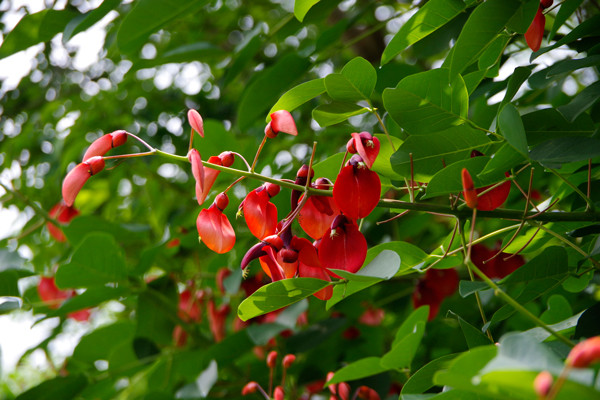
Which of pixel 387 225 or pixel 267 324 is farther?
pixel 387 225

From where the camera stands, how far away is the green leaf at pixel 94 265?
98 cm

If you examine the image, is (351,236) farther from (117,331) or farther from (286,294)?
(117,331)

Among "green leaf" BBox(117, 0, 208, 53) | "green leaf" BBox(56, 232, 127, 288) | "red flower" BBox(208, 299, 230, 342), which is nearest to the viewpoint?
"green leaf" BBox(117, 0, 208, 53)

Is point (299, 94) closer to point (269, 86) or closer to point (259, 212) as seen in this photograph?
point (259, 212)

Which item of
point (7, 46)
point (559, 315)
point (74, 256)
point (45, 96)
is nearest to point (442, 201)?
point (559, 315)

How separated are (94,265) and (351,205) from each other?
2.01 ft

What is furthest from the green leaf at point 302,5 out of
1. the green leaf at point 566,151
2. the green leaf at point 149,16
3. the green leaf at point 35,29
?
the green leaf at point 35,29

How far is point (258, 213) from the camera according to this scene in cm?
60

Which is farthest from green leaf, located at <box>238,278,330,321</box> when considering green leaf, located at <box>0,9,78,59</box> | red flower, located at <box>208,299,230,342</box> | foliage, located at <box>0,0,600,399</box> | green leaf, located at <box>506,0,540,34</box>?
red flower, located at <box>208,299,230,342</box>

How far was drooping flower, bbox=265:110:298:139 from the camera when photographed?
1.93 feet

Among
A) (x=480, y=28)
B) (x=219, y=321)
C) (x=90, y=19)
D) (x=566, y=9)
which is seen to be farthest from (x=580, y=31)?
(x=219, y=321)

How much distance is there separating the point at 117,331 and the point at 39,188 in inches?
31.0

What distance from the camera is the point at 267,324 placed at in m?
1.07

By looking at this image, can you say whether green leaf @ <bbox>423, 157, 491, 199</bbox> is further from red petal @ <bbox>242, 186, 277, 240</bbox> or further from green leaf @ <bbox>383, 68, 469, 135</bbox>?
red petal @ <bbox>242, 186, 277, 240</bbox>
